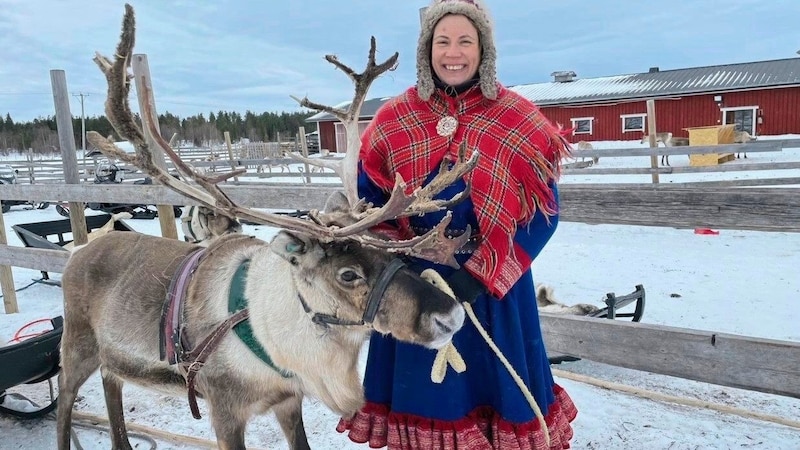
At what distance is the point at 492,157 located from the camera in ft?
6.08

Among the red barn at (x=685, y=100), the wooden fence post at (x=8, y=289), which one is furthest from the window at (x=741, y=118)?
the wooden fence post at (x=8, y=289)

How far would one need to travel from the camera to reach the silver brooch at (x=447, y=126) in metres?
1.91

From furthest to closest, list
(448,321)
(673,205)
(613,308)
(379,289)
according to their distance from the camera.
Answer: (613,308)
(673,205)
(379,289)
(448,321)

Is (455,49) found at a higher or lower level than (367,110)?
lower

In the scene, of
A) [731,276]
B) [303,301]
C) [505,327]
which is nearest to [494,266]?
[505,327]

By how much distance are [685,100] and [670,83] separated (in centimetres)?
201

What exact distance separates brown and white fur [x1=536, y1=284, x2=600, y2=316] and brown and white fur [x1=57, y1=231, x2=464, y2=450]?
2.06m

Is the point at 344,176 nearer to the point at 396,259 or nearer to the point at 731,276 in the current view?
the point at 396,259

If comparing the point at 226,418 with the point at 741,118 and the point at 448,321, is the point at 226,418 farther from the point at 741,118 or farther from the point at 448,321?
the point at 741,118

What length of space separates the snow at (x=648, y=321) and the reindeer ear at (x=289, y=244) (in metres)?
1.53

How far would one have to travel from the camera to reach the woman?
1.85m

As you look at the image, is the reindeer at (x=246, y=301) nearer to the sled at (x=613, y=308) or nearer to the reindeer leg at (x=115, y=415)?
the reindeer leg at (x=115, y=415)

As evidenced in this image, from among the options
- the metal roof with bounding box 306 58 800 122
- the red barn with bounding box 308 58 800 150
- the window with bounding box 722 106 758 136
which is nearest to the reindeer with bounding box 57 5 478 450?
the red barn with bounding box 308 58 800 150

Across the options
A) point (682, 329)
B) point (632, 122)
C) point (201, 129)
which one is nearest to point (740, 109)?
point (632, 122)
